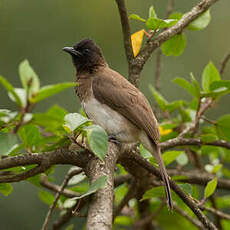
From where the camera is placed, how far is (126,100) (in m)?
2.99

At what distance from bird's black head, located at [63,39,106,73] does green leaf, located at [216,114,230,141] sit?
115 cm

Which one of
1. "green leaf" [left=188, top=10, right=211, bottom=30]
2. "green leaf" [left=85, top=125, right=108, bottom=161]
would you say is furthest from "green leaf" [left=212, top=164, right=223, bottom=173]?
"green leaf" [left=85, top=125, right=108, bottom=161]

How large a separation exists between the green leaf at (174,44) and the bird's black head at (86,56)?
2.30ft

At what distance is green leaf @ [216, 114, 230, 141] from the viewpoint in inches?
103

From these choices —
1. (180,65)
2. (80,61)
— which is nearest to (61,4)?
(180,65)

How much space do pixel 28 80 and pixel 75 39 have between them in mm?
5069

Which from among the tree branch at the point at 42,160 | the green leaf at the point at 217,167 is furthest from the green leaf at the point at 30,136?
the green leaf at the point at 217,167

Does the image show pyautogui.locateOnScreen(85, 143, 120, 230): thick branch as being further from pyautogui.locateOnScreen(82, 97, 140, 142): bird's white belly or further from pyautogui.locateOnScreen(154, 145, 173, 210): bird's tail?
pyautogui.locateOnScreen(82, 97, 140, 142): bird's white belly

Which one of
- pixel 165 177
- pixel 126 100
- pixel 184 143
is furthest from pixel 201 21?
pixel 165 177

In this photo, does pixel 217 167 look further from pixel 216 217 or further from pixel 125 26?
pixel 125 26

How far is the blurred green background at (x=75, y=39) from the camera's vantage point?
6031mm

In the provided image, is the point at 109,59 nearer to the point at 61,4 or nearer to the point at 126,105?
the point at 61,4

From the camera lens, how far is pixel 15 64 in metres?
6.00

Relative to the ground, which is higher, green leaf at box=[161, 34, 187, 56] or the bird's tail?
green leaf at box=[161, 34, 187, 56]
